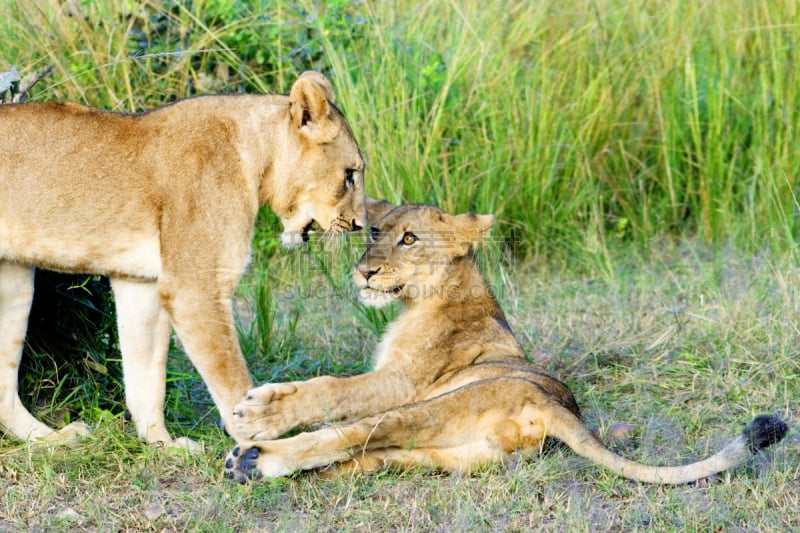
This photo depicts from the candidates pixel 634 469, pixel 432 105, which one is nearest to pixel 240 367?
pixel 634 469

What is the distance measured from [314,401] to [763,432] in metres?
1.55

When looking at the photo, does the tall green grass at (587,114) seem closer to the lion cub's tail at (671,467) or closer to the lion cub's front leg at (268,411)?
the lion cub's front leg at (268,411)

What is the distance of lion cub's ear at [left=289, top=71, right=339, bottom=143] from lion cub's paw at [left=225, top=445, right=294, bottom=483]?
49.4 inches

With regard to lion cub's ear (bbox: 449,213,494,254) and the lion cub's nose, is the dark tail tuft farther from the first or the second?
the lion cub's nose

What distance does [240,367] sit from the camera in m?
3.90

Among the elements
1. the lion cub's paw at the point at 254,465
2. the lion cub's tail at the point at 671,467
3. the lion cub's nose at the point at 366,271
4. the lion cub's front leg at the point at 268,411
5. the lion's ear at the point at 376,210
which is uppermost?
the lion's ear at the point at 376,210

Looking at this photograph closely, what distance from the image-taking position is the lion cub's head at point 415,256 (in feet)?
15.1

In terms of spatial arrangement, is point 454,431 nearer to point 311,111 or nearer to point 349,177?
point 349,177

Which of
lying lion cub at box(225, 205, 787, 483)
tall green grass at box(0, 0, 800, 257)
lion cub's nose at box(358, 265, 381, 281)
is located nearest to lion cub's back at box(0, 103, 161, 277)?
lying lion cub at box(225, 205, 787, 483)

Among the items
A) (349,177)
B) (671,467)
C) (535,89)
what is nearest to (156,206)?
(349,177)

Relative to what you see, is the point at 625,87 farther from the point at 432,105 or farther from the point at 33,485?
the point at 33,485

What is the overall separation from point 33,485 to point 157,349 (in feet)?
2.42

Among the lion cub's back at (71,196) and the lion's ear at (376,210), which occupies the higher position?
the lion cub's back at (71,196)

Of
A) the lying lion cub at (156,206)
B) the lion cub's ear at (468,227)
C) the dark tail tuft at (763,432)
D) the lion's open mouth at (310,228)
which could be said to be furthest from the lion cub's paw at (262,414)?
the dark tail tuft at (763,432)
